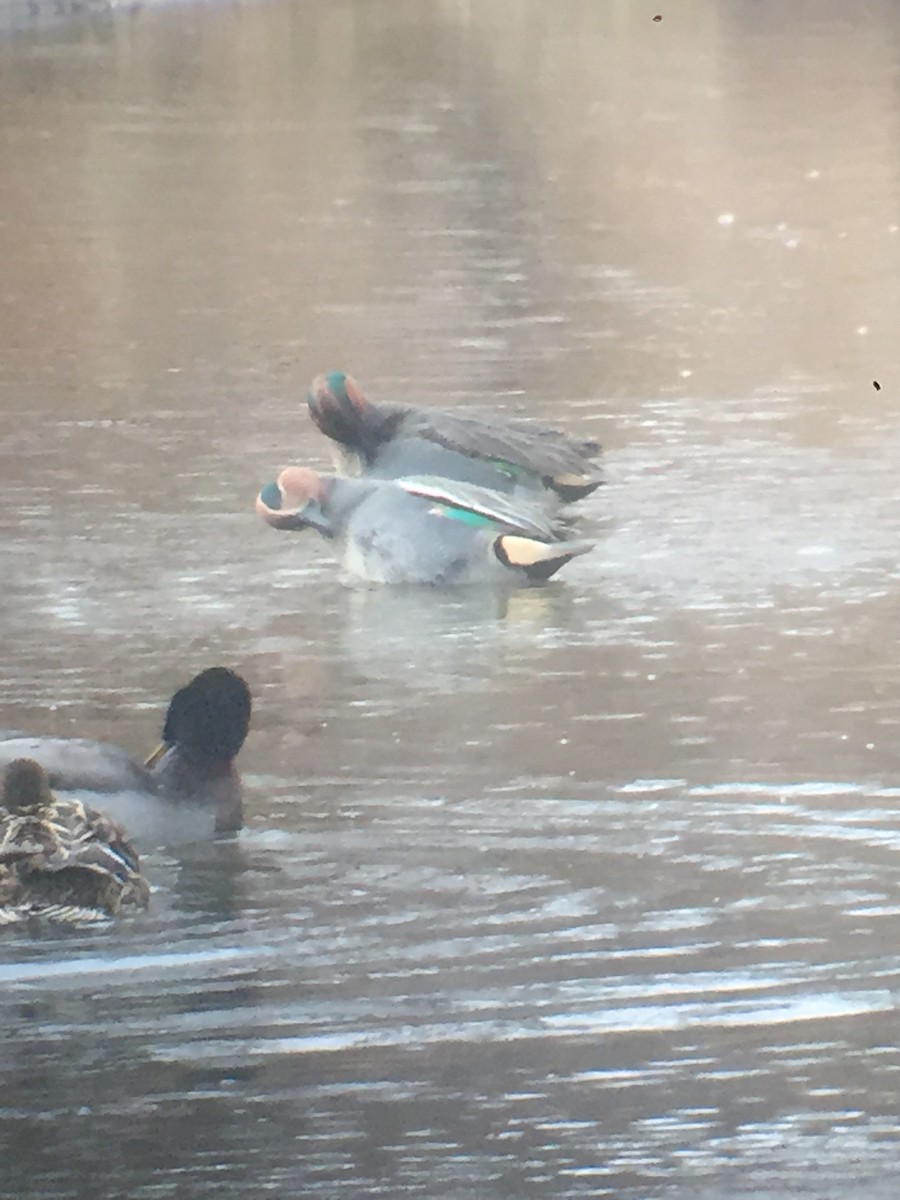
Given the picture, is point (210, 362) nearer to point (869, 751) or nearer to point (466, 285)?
point (466, 285)

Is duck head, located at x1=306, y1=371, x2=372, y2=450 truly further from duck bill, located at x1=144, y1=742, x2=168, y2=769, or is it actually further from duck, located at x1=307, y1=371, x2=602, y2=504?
duck bill, located at x1=144, y1=742, x2=168, y2=769

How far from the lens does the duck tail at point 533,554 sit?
→ 3070 mm

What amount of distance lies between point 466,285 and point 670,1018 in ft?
9.58

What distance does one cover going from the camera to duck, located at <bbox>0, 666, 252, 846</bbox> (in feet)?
7.50

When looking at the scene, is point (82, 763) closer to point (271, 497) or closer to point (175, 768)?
point (175, 768)

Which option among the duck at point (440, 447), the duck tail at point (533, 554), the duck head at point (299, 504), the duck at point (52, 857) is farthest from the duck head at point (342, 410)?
the duck at point (52, 857)

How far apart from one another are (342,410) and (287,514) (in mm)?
186

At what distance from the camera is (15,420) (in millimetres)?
3871

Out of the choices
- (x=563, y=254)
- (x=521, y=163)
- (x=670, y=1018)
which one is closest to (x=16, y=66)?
(x=521, y=163)

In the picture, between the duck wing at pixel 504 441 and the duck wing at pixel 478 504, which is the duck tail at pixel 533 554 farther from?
the duck wing at pixel 504 441

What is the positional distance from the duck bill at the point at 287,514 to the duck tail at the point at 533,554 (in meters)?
0.25

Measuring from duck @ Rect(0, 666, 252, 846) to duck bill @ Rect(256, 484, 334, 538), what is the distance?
2.30 feet

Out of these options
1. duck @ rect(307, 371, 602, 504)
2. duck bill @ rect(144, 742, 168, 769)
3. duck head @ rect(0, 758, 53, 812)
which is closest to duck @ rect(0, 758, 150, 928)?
duck head @ rect(0, 758, 53, 812)

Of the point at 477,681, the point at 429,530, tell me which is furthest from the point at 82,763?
the point at 429,530
